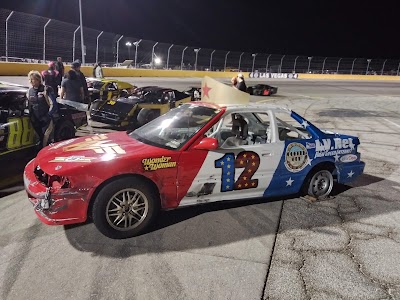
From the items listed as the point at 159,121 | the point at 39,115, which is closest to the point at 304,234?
the point at 159,121

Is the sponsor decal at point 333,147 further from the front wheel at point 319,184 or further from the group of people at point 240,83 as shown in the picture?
the group of people at point 240,83

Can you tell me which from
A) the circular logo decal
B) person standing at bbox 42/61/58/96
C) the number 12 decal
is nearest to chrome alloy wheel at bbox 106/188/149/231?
the number 12 decal

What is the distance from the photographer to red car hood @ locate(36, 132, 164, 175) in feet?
11.4

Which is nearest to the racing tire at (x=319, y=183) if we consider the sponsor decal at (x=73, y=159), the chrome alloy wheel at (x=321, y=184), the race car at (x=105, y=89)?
the chrome alloy wheel at (x=321, y=184)

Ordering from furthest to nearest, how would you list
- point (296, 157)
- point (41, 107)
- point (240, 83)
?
point (240, 83) → point (41, 107) → point (296, 157)

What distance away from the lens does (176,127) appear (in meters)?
4.42

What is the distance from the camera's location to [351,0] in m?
74.8

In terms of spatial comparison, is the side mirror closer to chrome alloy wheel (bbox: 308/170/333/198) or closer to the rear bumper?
chrome alloy wheel (bbox: 308/170/333/198)

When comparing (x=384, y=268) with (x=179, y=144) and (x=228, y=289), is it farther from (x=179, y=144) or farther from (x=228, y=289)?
(x=179, y=144)

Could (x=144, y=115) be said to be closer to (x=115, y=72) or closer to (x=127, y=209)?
(x=127, y=209)

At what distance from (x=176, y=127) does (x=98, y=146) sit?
0.99m

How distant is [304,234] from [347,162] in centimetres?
163

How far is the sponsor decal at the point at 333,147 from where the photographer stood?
4742 mm

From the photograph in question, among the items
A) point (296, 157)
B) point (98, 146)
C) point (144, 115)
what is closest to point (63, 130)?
point (144, 115)
